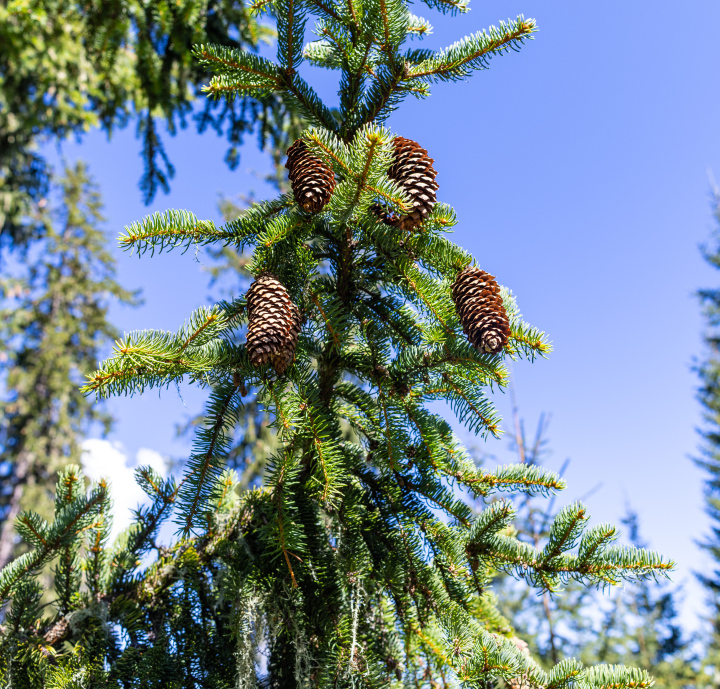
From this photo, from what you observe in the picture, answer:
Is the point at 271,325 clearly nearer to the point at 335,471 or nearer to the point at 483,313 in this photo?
the point at 335,471

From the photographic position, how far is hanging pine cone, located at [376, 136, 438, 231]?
4.03ft

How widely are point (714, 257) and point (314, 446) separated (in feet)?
81.2

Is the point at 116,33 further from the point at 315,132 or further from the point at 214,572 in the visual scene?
the point at 214,572

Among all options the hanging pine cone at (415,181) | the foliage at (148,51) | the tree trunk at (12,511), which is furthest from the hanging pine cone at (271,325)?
the tree trunk at (12,511)

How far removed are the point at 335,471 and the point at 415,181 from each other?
76 centimetres

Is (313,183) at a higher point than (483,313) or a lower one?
higher

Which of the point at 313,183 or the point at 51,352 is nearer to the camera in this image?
the point at 313,183

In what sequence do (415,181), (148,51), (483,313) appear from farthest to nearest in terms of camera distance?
(148,51), (415,181), (483,313)

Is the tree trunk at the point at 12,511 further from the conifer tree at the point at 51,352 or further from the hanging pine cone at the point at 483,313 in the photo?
the hanging pine cone at the point at 483,313

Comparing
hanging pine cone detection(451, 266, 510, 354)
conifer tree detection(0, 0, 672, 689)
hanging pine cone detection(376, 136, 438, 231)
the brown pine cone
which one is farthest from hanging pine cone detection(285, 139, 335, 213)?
hanging pine cone detection(451, 266, 510, 354)

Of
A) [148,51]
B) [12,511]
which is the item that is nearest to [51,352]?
[12,511]

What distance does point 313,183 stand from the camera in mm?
1251

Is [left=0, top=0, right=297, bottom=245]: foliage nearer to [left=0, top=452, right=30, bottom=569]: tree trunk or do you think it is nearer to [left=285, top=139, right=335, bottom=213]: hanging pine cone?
[left=285, top=139, right=335, bottom=213]: hanging pine cone

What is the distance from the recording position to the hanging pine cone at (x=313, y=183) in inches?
49.1
